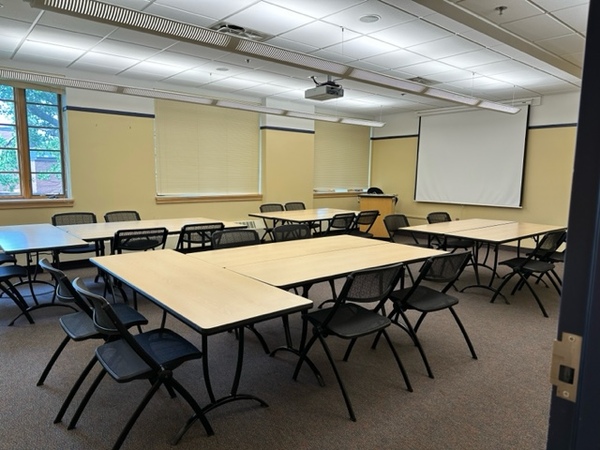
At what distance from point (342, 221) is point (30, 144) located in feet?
15.6

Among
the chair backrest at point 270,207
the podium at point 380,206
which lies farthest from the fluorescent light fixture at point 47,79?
the podium at point 380,206

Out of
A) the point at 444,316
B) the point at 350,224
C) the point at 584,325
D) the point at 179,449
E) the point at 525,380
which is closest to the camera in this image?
the point at 584,325

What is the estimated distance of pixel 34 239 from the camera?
3908 millimetres

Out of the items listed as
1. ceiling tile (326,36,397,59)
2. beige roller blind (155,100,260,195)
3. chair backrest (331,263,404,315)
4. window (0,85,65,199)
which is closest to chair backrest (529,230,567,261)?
ceiling tile (326,36,397,59)

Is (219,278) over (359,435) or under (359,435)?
over

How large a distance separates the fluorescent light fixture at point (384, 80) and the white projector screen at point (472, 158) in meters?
3.64

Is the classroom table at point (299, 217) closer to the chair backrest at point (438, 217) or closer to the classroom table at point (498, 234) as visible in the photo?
the chair backrest at point (438, 217)

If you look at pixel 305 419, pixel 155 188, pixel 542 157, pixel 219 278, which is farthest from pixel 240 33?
pixel 542 157

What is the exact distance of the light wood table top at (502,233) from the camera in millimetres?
4633

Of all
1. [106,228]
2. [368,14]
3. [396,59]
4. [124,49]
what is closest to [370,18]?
[368,14]

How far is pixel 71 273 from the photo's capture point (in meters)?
5.75

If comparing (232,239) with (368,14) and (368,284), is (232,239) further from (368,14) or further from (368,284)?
(368,14)

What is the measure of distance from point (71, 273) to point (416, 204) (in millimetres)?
7133

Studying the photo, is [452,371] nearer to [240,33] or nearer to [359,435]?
[359,435]
